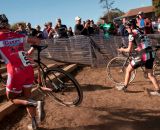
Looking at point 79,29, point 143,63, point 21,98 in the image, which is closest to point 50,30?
point 79,29

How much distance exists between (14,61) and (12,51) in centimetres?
18

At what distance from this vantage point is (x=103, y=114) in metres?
7.00

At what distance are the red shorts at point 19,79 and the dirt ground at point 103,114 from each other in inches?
41.2

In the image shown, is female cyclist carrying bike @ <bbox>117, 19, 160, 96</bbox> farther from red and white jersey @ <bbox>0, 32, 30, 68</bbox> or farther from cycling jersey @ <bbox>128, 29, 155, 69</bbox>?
red and white jersey @ <bbox>0, 32, 30, 68</bbox>

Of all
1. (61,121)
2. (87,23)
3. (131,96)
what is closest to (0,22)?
(61,121)

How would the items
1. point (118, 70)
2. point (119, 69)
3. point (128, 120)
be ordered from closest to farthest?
1. point (128, 120)
2. point (119, 69)
3. point (118, 70)

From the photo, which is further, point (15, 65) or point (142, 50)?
point (142, 50)

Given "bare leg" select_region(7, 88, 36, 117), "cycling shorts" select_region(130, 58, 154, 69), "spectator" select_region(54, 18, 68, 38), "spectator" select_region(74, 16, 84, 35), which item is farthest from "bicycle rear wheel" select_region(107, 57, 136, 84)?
"bare leg" select_region(7, 88, 36, 117)

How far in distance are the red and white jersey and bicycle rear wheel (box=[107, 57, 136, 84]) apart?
4.43 metres

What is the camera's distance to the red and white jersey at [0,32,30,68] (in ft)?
18.2

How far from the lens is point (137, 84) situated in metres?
9.52

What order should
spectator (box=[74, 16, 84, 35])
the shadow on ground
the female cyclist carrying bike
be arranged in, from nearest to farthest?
the shadow on ground → the female cyclist carrying bike → spectator (box=[74, 16, 84, 35])

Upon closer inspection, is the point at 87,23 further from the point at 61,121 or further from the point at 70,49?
the point at 61,121

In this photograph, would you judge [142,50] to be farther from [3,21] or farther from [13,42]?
[3,21]
